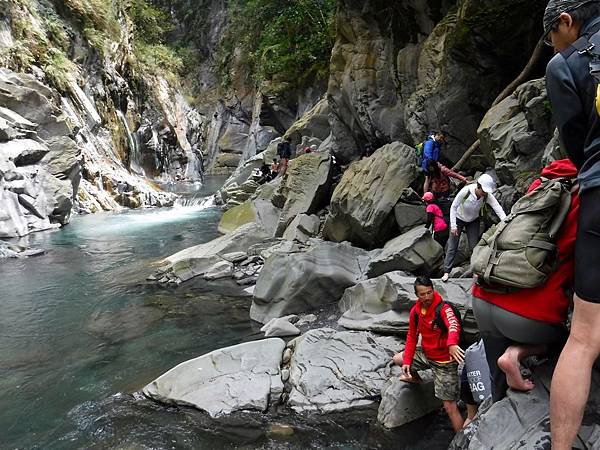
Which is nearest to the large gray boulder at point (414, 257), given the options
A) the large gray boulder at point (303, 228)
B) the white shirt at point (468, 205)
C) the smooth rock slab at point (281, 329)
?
the white shirt at point (468, 205)

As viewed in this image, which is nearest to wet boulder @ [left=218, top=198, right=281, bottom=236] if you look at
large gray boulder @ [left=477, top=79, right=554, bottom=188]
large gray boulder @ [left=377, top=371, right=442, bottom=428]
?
large gray boulder @ [left=477, top=79, right=554, bottom=188]

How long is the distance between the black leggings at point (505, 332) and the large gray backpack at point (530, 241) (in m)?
0.15

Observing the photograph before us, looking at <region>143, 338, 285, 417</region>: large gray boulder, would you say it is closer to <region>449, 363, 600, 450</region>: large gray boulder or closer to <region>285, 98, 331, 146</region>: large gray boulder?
<region>449, 363, 600, 450</region>: large gray boulder

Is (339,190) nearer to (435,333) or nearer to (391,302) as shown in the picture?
(391,302)

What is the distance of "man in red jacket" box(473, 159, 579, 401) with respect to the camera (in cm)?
210

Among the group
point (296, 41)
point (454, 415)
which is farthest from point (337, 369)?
point (296, 41)

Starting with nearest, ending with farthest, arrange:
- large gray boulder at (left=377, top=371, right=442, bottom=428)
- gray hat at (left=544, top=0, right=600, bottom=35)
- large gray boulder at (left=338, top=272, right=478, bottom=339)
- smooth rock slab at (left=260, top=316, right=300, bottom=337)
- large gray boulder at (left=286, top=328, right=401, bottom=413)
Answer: gray hat at (left=544, top=0, right=600, bottom=35)
large gray boulder at (left=377, top=371, right=442, bottom=428)
large gray boulder at (left=286, top=328, right=401, bottom=413)
large gray boulder at (left=338, top=272, right=478, bottom=339)
smooth rock slab at (left=260, top=316, right=300, bottom=337)

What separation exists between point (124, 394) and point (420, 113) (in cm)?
993

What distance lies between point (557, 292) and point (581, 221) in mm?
412

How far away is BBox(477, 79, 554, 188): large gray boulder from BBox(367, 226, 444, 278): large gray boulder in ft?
5.66

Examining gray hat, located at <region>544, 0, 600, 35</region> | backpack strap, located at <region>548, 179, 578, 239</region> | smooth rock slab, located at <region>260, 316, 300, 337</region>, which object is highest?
gray hat, located at <region>544, 0, 600, 35</region>

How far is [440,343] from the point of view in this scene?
14.3 feet

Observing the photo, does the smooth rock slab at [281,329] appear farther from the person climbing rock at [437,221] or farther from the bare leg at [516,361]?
the bare leg at [516,361]

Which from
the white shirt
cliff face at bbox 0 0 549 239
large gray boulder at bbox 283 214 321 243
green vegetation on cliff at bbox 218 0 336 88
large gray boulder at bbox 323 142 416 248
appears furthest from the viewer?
green vegetation on cliff at bbox 218 0 336 88
